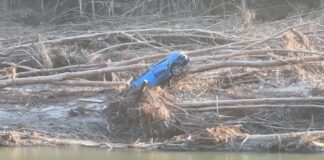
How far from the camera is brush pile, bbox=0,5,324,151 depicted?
32.9 feet

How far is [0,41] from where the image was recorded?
15250mm

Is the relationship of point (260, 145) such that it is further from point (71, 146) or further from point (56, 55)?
point (56, 55)

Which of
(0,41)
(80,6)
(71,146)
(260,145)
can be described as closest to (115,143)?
(71,146)

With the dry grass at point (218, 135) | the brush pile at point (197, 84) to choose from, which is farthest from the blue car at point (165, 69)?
the dry grass at point (218, 135)

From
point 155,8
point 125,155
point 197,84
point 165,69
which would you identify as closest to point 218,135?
point 125,155

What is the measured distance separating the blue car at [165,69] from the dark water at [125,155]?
1548 mm

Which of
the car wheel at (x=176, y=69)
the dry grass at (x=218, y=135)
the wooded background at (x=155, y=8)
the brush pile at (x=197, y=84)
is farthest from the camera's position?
the wooded background at (x=155, y=8)

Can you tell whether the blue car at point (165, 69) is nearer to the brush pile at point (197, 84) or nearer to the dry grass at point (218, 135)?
the brush pile at point (197, 84)

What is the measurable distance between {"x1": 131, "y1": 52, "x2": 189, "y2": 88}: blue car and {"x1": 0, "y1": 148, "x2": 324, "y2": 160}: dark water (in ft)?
5.08

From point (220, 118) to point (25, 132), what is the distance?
9.43 ft

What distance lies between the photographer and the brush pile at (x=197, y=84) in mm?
10039

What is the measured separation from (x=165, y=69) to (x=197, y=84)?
105cm

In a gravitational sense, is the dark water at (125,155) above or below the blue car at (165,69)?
below

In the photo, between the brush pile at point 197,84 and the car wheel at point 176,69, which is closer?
the brush pile at point 197,84
